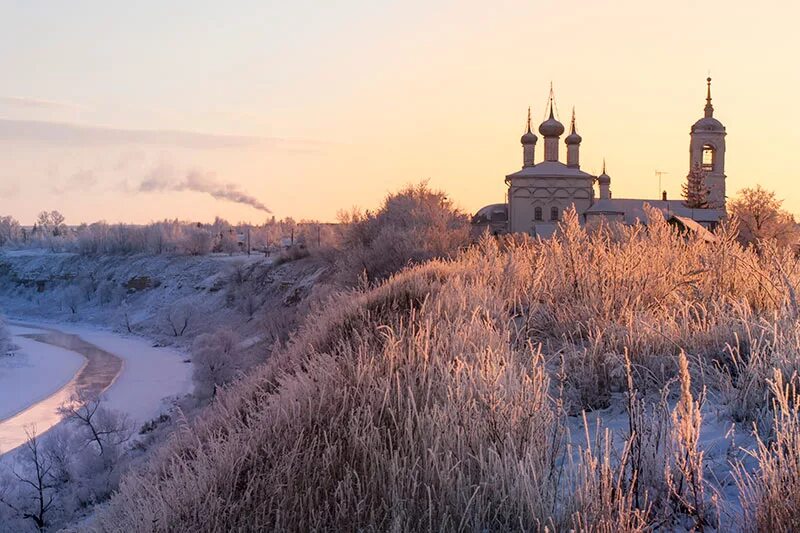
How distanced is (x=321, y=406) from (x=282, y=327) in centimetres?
2882

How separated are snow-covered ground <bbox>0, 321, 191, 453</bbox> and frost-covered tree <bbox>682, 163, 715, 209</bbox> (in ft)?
134

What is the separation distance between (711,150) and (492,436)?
6757 centimetres

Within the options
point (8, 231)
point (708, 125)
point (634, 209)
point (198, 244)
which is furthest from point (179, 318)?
point (8, 231)

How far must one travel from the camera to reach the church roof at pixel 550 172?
58688mm

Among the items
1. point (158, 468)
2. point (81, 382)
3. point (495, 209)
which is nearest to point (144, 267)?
point (495, 209)

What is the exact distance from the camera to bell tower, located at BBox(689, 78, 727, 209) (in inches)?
2542

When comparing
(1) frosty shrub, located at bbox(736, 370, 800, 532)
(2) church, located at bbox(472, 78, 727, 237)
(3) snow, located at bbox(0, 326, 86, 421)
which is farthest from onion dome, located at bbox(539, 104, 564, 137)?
(1) frosty shrub, located at bbox(736, 370, 800, 532)

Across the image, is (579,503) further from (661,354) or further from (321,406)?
(661,354)

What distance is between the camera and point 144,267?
83.4 metres

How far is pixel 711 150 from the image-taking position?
6562 centimetres

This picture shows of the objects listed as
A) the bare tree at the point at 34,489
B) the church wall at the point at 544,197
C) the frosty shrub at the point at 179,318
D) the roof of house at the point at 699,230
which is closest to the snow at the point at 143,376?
the frosty shrub at the point at 179,318

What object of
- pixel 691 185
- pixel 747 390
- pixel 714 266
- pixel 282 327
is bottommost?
pixel 282 327

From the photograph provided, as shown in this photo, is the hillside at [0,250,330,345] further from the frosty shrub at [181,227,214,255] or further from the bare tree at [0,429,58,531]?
the bare tree at [0,429,58,531]

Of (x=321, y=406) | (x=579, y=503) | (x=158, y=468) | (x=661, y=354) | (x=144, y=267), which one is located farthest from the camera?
(x=144, y=267)
